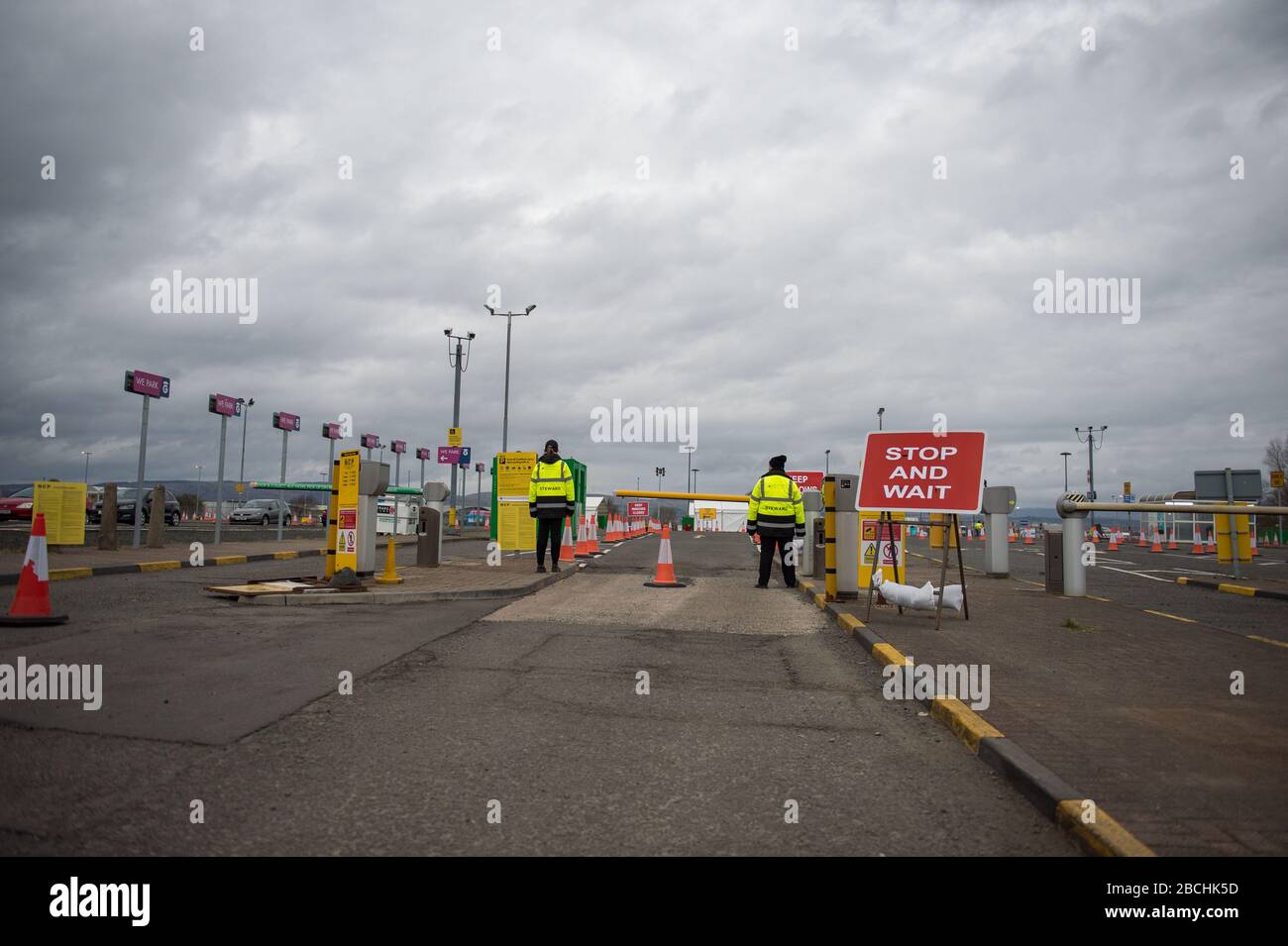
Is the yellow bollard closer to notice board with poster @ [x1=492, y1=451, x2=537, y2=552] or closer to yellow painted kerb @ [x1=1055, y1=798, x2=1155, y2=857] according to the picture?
notice board with poster @ [x1=492, y1=451, x2=537, y2=552]

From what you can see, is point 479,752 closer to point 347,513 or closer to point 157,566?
point 347,513

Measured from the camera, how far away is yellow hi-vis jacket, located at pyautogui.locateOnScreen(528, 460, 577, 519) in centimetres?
1399

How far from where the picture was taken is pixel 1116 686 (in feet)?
19.7

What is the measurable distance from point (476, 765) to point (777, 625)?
5.81 metres

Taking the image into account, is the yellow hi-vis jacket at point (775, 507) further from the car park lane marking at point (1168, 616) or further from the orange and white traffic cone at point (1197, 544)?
the orange and white traffic cone at point (1197, 544)

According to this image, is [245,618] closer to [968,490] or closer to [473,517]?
[968,490]

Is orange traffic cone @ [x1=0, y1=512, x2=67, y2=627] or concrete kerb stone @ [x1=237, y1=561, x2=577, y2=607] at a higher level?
orange traffic cone @ [x1=0, y1=512, x2=67, y2=627]

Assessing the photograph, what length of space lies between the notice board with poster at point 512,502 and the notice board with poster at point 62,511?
8.92 m

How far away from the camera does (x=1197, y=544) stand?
112 feet

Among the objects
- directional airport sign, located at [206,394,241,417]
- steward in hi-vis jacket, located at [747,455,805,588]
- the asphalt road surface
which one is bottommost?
the asphalt road surface

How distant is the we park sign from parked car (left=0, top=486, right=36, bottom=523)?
33137 mm

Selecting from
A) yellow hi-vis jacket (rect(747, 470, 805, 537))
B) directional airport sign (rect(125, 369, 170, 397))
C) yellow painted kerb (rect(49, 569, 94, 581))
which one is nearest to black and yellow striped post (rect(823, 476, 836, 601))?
yellow hi-vis jacket (rect(747, 470, 805, 537))

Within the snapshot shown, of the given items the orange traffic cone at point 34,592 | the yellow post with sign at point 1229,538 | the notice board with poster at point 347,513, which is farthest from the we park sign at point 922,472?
the yellow post with sign at point 1229,538

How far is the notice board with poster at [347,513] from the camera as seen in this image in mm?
12267
